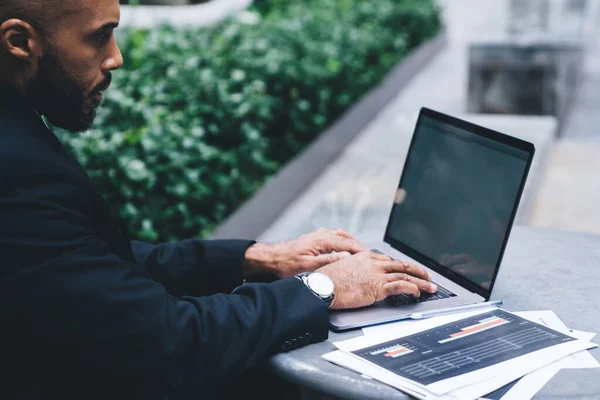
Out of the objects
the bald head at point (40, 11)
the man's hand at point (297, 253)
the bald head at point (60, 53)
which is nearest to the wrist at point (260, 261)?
the man's hand at point (297, 253)

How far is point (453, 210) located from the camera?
84.7 inches

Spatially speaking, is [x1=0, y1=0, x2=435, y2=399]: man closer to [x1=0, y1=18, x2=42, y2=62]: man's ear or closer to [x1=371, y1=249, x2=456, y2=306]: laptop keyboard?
[x1=0, y1=18, x2=42, y2=62]: man's ear

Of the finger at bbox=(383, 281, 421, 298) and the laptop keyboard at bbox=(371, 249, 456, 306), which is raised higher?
the finger at bbox=(383, 281, 421, 298)

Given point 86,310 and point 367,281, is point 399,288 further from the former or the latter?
point 86,310

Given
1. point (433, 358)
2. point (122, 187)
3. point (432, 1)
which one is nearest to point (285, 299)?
point (433, 358)

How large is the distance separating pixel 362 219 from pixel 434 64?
25.9 feet

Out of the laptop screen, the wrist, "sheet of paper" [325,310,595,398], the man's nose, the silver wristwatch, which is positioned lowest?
"sheet of paper" [325,310,595,398]

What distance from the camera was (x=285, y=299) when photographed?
183cm

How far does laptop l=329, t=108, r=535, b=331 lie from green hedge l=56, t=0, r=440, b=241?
2.29 m

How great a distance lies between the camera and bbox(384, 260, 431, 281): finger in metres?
2.00

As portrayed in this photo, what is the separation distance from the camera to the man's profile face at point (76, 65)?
1.67 metres

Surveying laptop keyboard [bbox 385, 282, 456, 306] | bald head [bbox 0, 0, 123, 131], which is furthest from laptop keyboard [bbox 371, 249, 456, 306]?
bald head [bbox 0, 0, 123, 131]

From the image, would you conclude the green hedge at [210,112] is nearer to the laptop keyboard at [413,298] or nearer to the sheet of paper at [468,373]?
the laptop keyboard at [413,298]

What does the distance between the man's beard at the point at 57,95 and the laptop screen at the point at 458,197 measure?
3.29 feet
